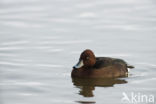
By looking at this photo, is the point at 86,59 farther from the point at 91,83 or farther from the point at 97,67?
the point at 91,83

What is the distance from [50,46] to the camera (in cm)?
1478

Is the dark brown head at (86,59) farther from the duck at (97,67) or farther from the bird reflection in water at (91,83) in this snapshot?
the bird reflection in water at (91,83)

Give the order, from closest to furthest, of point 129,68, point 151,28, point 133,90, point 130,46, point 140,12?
1. point 133,90
2. point 129,68
3. point 130,46
4. point 151,28
5. point 140,12

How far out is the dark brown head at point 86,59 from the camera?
13.4 m

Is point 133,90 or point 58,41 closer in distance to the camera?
point 133,90

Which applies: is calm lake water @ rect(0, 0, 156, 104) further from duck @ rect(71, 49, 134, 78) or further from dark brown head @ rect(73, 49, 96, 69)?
dark brown head @ rect(73, 49, 96, 69)

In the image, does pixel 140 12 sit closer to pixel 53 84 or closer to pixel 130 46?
pixel 130 46

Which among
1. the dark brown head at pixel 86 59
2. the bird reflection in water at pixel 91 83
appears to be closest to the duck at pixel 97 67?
the dark brown head at pixel 86 59

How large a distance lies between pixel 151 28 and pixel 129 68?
2554 mm

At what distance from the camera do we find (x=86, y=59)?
44.2 feet

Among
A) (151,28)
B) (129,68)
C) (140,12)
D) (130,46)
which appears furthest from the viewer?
(140,12)

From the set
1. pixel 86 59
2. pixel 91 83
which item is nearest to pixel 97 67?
pixel 86 59

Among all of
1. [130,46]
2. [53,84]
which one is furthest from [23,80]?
[130,46]

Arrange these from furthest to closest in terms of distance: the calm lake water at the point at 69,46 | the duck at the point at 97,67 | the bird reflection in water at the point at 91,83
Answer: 1. the duck at the point at 97,67
2. the bird reflection in water at the point at 91,83
3. the calm lake water at the point at 69,46
